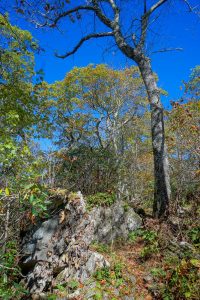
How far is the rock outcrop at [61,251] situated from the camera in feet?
14.5

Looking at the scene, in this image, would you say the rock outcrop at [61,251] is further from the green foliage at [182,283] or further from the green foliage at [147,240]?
the green foliage at [182,283]

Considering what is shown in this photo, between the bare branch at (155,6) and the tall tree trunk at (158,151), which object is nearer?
the tall tree trunk at (158,151)

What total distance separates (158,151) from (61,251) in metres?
3.55

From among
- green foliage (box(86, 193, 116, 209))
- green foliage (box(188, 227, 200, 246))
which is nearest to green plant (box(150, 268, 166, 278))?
green foliage (box(188, 227, 200, 246))

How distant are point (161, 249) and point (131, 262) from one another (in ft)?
2.20

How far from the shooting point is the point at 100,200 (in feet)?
20.7

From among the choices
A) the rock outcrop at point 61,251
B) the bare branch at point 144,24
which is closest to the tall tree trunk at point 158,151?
the bare branch at point 144,24

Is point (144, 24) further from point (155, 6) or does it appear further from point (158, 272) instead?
point (158, 272)

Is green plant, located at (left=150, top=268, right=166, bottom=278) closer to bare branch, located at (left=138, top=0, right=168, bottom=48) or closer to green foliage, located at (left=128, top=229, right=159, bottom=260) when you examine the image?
green foliage, located at (left=128, top=229, right=159, bottom=260)

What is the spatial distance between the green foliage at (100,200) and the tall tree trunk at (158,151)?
1.14m

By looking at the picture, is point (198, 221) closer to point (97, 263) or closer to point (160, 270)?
point (160, 270)

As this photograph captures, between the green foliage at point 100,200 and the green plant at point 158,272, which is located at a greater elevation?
the green foliage at point 100,200

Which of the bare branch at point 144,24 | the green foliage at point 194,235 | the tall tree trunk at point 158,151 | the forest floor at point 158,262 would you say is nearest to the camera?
the forest floor at point 158,262

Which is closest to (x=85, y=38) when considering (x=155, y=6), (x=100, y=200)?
(x=155, y=6)
